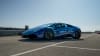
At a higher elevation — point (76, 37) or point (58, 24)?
point (58, 24)

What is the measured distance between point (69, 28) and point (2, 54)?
9.10 metres

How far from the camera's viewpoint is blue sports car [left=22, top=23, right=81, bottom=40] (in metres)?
12.1

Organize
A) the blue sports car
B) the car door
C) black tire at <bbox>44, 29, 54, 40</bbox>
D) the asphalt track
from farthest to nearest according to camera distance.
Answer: the car door, black tire at <bbox>44, 29, 54, 40</bbox>, the blue sports car, the asphalt track

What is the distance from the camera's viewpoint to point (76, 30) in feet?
50.8

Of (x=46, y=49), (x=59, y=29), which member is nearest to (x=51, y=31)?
(x=59, y=29)

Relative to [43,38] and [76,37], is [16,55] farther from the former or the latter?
[76,37]

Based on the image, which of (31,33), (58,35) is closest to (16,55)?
(31,33)

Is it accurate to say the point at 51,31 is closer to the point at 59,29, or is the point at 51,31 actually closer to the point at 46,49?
the point at 59,29

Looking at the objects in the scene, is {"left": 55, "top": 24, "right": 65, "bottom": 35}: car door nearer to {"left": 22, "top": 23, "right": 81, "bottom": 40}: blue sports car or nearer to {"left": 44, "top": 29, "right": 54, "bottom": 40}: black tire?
{"left": 22, "top": 23, "right": 81, "bottom": 40}: blue sports car

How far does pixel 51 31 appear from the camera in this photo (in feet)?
42.5

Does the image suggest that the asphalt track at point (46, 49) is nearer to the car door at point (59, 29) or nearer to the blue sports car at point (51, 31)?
the blue sports car at point (51, 31)

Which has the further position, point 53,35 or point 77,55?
Answer: point 53,35

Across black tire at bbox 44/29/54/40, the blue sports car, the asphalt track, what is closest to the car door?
the blue sports car

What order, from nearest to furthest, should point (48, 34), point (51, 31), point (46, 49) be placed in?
point (46, 49)
point (48, 34)
point (51, 31)
